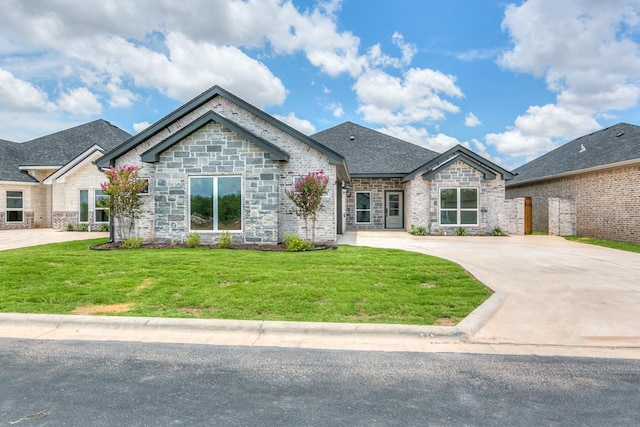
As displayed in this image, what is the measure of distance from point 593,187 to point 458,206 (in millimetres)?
6895

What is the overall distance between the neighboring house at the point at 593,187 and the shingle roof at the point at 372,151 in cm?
725

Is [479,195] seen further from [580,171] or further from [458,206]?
[580,171]

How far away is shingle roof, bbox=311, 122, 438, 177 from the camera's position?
23578 mm

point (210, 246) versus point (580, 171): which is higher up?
point (580, 171)

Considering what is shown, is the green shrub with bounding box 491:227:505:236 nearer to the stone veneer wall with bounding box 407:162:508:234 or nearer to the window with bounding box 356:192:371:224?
the stone veneer wall with bounding box 407:162:508:234

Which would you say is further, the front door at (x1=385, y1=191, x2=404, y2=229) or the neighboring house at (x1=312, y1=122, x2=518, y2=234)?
the front door at (x1=385, y1=191, x2=404, y2=229)

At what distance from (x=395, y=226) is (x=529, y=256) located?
12.1 m

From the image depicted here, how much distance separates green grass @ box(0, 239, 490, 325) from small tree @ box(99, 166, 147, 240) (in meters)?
3.81

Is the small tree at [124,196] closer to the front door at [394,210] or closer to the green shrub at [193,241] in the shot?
the green shrub at [193,241]

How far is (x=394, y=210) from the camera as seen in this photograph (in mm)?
24500

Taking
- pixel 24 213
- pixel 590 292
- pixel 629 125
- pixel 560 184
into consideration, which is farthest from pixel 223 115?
pixel 629 125

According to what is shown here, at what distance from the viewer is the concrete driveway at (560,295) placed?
564 cm

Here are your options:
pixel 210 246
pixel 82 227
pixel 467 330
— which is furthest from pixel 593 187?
pixel 82 227

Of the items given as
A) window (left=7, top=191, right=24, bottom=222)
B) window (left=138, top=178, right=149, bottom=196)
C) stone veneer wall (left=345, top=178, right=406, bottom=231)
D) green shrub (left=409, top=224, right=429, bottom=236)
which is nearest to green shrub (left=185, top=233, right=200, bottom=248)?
window (left=138, top=178, right=149, bottom=196)
